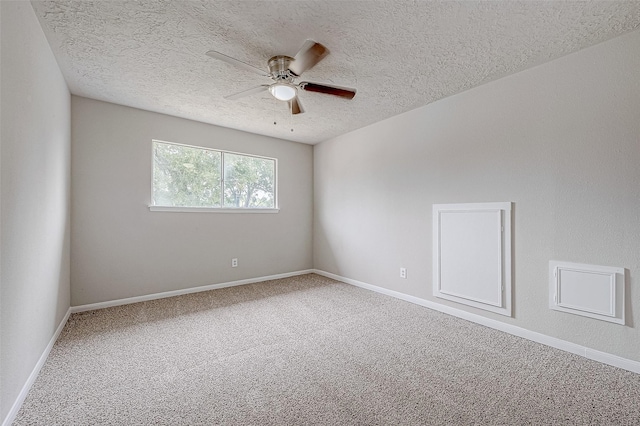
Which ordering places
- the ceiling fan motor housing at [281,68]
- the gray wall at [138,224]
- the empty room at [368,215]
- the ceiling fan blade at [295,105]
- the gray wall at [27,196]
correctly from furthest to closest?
the gray wall at [138,224] < the ceiling fan blade at [295,105] < the ceiling fan motor housing at [281,68] < the empty room at [368,215] < the gray wall at [27,196]

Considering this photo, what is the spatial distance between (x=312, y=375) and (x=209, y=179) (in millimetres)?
3072

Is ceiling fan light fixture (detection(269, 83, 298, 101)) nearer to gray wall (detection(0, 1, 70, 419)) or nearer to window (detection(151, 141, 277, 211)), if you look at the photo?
gray wall (detection(0, 1, 70, 419))

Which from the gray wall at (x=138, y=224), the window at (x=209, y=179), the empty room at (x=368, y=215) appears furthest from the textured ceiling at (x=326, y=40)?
the window at (x=209, y=179)

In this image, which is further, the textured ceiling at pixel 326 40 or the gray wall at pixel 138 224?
the gray wall at pixel 138 224

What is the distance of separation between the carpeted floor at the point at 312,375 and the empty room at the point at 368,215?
2 cm

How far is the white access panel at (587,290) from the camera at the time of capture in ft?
6.45

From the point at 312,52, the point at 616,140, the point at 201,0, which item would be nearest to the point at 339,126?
the point at 312,52

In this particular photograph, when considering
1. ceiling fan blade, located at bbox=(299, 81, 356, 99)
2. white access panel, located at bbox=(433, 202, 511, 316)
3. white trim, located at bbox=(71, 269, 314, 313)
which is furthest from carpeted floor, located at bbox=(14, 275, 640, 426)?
ceiling fan blade, located at bbox=(299, 81, 356, 99)

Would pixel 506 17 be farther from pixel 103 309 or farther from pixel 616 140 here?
pixel 103 309

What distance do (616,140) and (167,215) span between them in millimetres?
4483

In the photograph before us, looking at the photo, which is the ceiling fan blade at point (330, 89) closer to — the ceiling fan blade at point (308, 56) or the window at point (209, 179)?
the ceiling fan blade at point (308, 56)

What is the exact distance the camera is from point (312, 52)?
5.94 ft

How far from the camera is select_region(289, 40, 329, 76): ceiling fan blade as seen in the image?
1.74m

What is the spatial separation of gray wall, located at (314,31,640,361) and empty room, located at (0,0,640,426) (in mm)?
16
